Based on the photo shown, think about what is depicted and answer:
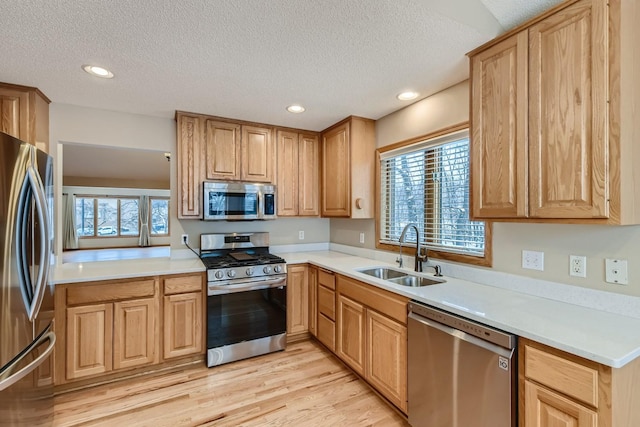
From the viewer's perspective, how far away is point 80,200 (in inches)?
307

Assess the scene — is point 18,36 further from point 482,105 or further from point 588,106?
point 588,106

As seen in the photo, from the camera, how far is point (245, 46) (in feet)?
5.74

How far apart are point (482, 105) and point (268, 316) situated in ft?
8.04

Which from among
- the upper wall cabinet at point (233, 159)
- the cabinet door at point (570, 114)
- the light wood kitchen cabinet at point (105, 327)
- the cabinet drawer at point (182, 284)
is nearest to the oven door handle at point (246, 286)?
the cabinet drawer at point (182, 284)

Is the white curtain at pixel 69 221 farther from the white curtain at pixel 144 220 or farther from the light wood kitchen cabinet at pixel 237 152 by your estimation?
the light wood kitchen cabinet at pixel 237 152

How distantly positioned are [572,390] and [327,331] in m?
1.98

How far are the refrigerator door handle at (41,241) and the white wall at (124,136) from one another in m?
1.36

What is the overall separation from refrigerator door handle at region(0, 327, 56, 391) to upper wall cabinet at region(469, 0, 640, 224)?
95.5 inches

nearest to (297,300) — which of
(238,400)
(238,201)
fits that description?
(238,400)

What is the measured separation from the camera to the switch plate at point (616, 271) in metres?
1.41

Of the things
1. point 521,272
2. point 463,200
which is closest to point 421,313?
point 521,272

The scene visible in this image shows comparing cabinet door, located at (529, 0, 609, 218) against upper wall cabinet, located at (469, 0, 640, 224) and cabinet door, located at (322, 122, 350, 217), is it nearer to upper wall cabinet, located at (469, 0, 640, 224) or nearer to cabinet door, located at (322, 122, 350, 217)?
upper wall cabinet, located at (469, 0, 640, 224)

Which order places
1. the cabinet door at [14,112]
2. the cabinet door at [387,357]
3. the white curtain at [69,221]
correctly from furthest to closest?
1. the white curtain at [69,221]
2. the cabinet door at [14,112]
3. the cabinet door at [387,357]

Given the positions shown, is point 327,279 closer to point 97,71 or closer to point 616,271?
point 616,271
